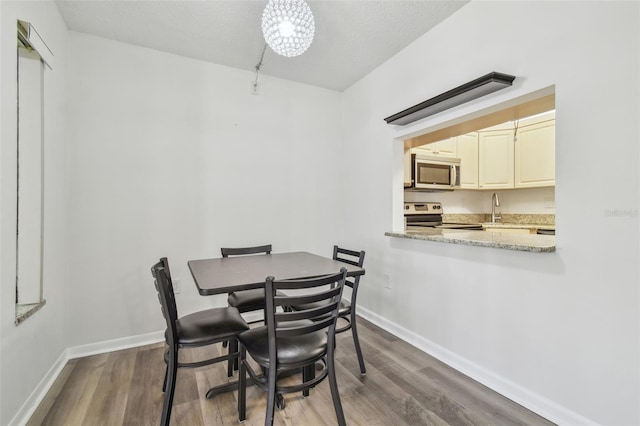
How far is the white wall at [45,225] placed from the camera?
143cm

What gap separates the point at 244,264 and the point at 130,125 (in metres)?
1.67

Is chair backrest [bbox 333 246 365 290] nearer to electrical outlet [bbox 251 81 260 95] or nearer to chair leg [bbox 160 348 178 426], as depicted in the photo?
chair leg [bbox 160 348 178 426]

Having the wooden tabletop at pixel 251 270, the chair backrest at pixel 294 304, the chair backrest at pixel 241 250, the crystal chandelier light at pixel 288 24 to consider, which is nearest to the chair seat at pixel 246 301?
the wooden tabletop at pixel 251 270

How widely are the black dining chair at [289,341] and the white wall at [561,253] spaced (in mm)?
1139

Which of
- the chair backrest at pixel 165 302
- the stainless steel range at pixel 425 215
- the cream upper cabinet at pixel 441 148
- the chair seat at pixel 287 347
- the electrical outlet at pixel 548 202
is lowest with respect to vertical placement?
the chair seat at pixel 287 347

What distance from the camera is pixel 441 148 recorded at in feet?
13.1

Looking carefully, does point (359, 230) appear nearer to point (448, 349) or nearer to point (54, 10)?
point (448, 349)

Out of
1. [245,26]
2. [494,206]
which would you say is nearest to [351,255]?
[245,26]

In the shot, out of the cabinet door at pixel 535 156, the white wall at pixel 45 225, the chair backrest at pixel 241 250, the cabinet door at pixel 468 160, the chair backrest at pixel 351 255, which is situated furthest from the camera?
the cabinet door at pixel 468 160

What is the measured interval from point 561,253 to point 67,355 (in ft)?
11.5

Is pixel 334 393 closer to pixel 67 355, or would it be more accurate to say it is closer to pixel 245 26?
pixel 67 355

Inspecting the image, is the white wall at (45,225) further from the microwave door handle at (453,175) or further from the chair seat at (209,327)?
the microwave door handle at (453,175)

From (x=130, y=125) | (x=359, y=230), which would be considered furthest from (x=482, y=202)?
(x=130, y=125)

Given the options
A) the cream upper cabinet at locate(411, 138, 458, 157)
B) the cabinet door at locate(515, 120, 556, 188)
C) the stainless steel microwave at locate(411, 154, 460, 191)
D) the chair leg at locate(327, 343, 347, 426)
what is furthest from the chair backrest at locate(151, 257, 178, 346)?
the cabinet door at locate(515, 120, 556, 188)
